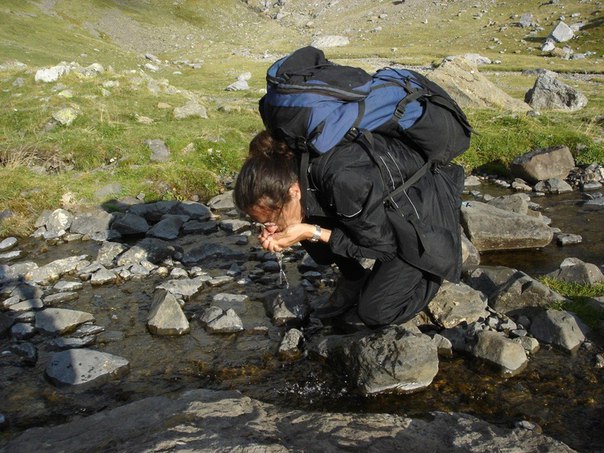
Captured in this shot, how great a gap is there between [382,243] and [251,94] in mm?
24785

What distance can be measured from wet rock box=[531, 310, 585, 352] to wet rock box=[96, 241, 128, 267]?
7081 millimetres

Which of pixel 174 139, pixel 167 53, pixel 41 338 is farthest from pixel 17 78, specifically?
pixel 167 53

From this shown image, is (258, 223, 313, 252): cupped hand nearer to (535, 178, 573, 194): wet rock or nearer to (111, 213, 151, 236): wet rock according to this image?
(111, 213, 151, 236): wet rock

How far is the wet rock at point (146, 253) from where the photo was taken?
9.54 m

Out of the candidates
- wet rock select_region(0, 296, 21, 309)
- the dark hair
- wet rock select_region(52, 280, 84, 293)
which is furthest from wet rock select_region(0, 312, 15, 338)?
the dark hair

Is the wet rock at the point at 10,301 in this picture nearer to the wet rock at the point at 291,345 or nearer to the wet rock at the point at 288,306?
the wet rock at the point at 288,306

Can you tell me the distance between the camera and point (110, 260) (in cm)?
973

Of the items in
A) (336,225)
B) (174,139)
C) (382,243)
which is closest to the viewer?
(382,243)

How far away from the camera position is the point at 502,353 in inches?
237

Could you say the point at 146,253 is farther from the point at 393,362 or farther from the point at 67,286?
the point at 393,362

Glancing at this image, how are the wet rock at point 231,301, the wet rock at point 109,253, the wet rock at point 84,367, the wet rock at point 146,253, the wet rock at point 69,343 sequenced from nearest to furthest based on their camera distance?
the wet rock at point 84,367 < the wet rock at point 69,343 < the wet rock at point 231,301 < the wet rock at point 146,253 < the wet rock at point 109,253

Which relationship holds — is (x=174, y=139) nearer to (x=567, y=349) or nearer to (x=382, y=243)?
(x=382, y=243)

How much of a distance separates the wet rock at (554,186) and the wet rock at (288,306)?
346 inches

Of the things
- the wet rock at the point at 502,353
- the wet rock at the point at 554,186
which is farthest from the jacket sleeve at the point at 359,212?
the wet rock at the point at 554,186
